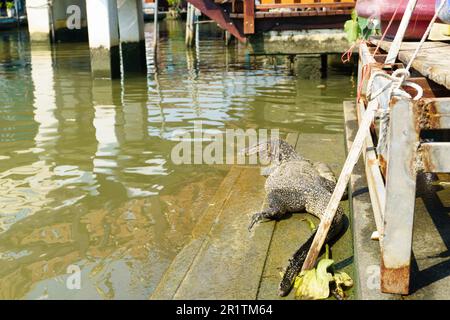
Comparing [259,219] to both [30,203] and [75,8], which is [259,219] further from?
[75,8]

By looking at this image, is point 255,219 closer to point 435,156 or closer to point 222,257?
point 222,257

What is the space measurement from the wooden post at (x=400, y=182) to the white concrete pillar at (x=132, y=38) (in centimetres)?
1354

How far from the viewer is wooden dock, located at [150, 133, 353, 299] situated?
338 centimetres

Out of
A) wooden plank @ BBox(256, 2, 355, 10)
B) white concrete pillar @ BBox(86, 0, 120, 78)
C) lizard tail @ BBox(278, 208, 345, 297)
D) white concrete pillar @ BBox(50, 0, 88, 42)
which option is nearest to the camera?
lizard tail @ BBox(278, 208, 345, 297)

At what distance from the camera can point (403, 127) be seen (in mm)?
2523

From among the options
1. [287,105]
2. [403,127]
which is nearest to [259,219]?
[403,127]

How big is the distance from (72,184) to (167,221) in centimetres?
164

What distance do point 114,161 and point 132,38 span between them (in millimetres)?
9199

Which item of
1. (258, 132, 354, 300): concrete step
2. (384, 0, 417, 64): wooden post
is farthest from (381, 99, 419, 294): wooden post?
(384, 0, 417, 64): wooden post

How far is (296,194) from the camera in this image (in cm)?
461

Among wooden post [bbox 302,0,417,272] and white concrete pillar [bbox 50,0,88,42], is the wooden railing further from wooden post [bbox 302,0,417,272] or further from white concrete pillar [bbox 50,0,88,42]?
white concrete pillar [bbox 50,0,88,42]

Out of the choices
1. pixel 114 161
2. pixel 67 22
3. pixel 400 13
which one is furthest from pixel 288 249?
pixel 67 22

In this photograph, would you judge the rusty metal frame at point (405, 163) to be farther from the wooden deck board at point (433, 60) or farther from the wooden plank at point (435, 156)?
the wooden deck board at point (433, 60)

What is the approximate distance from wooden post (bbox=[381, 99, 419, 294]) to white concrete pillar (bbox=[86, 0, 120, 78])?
12.4m
